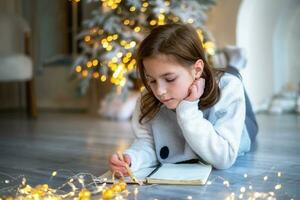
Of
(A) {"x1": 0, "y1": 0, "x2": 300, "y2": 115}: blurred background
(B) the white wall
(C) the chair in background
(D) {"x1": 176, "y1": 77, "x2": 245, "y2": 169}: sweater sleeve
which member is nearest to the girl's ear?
(D) {"x1": 176, "y1": 77, "x2": 245, "y2": 169}: sweater sleeve

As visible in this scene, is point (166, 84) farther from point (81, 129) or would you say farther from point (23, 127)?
point (23, 127)

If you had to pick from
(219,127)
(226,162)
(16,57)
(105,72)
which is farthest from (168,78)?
(16,57)

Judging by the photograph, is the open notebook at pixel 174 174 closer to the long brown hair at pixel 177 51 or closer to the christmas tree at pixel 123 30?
the long brown hair at pixel 177 51

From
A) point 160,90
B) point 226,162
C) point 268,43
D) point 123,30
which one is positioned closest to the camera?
point 160,90

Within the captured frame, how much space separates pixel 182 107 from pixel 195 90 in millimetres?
68

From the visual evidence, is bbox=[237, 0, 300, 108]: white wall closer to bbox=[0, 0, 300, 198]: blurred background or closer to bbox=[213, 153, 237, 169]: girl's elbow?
bbox=[0, 0, 300, 198]: blurred background

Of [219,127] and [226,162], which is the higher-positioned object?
[219,127]

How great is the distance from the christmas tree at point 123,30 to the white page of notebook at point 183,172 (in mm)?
1560

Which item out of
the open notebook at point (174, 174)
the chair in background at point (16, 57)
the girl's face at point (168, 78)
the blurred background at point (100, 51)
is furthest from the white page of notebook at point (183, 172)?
the chair in background at point (16, 57)

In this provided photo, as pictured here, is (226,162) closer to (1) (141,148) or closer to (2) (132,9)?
(1) (141,148)

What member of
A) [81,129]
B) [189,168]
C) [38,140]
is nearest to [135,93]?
[81,129]

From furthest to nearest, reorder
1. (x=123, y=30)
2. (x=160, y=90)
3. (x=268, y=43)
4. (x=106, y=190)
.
Result: 1. (x=268, y=43)
2. (x=123, y=30)
3. (x=160, y=90)
4. (x=106, y=190)

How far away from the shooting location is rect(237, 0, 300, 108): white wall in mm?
3715

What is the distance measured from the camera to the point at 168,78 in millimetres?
1528
